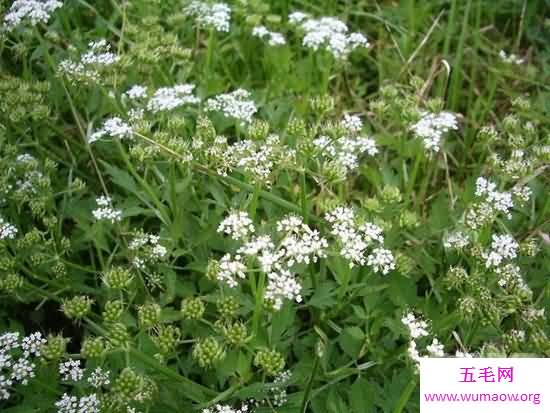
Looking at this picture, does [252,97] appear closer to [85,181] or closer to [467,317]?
[85,181]

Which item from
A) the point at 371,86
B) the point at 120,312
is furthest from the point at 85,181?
the point at 371,86

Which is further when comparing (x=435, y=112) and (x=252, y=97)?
(x=252, y=97)

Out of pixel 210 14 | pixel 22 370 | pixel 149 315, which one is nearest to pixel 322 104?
pixel 149 315

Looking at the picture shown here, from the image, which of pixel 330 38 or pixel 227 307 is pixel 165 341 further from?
pixel 330 38

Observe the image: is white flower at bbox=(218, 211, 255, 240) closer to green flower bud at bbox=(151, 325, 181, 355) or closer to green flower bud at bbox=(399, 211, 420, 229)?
green flower bud at bbox=(151, 325, 181, 355)

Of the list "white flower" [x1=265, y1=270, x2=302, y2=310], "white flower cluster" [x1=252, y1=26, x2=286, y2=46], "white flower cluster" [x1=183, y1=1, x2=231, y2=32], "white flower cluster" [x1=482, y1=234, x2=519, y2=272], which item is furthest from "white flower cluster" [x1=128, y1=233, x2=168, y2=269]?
"white flower cluster" [x1=252, y1=26, x2=286, y2=46]

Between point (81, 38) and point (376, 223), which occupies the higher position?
point (81, 38)
